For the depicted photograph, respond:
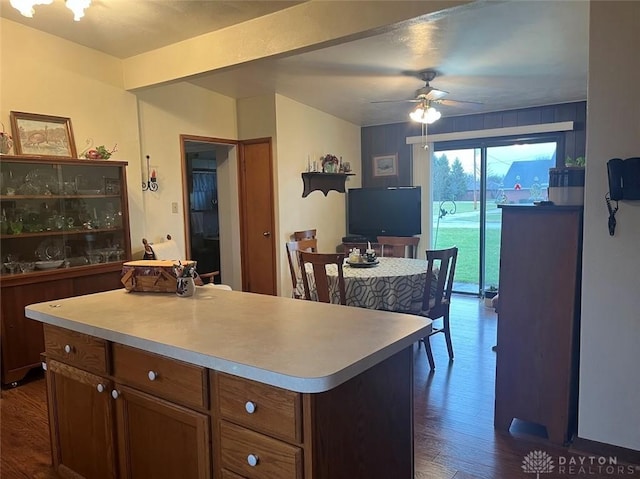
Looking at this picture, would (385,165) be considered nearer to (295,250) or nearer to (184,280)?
(295,250)

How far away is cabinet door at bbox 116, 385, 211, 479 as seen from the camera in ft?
5.22

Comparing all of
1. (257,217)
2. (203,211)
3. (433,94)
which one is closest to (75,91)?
(257,217)

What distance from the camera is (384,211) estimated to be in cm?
643

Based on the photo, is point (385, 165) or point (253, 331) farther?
point (385, 165)

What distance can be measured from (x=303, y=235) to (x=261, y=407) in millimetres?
4321

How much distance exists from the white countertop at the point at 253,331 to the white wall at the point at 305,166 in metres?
3.19

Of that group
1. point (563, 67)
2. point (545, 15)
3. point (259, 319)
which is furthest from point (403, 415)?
point (563, 67)

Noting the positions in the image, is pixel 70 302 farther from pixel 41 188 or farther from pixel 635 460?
pixel 635 460

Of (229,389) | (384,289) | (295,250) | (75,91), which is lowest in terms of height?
(384,289)

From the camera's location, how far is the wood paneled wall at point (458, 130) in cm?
532

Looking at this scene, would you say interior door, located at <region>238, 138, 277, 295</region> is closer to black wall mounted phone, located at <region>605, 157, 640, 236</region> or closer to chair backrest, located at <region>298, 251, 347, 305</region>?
chair backrest, located at <region>298, 251, 347, 305</region>

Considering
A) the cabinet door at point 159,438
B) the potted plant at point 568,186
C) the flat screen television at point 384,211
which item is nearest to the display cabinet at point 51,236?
the cabinet door at point 159,438

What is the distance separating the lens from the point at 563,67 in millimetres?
4172

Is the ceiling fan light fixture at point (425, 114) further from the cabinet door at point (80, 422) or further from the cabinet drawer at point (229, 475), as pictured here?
the cabinet drawer at point (229, 475)
